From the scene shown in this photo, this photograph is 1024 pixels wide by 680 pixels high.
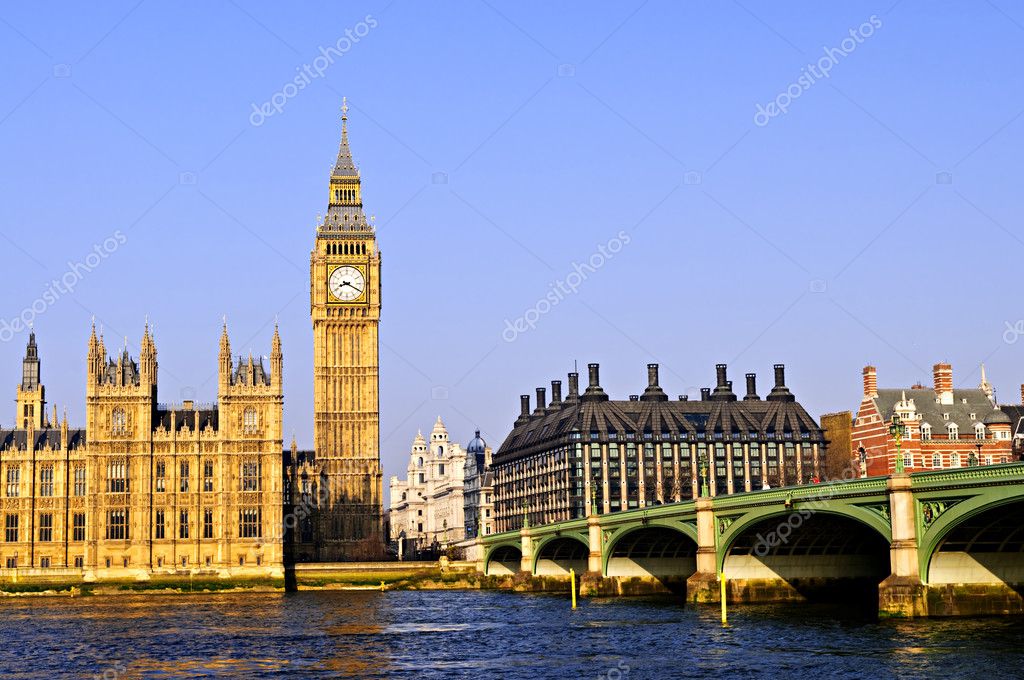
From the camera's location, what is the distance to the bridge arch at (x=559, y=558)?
15312cm

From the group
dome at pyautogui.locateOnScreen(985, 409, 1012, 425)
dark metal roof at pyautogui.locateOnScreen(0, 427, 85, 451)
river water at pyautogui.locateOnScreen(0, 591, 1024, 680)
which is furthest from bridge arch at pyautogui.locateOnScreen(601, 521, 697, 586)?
dark metal roof at pyautogui.locateOnScreen(0, 427, 85, 451)

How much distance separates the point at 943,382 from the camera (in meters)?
166

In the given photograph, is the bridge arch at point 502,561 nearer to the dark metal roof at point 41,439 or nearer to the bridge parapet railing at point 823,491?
the dark metal roof at point 41,439

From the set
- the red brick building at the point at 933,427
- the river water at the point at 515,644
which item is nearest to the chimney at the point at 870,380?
the red brick building at the point at 933,427

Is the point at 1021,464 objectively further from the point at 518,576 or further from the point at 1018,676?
the point at 518,576

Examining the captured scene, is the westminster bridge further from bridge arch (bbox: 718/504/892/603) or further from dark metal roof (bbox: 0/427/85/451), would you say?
dark metal roof (bbox: 0/427/85/451)

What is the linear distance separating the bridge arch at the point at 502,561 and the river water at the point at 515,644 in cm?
5548

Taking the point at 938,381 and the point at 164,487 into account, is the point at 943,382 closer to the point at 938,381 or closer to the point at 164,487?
the point at 938,381

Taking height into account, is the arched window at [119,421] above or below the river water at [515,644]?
above

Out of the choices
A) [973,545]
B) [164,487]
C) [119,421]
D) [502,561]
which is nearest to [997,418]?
[502,561]

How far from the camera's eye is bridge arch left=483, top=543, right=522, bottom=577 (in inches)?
6865

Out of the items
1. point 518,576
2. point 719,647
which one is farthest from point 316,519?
Answer: point 719,647

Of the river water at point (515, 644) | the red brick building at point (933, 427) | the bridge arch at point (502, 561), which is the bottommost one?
the river water at point (515, 644)

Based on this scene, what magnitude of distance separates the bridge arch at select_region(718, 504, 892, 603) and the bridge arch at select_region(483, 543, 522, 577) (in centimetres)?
6874
